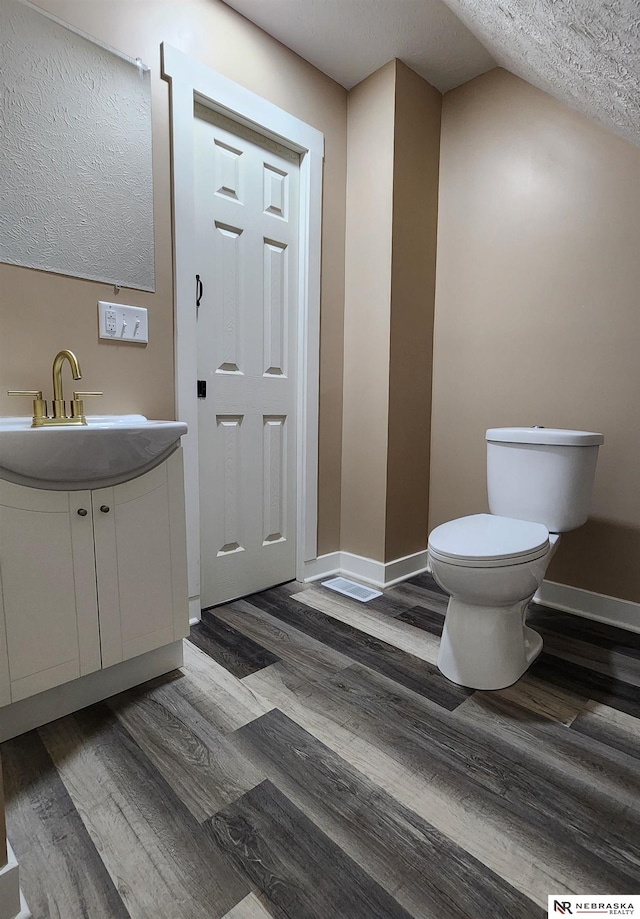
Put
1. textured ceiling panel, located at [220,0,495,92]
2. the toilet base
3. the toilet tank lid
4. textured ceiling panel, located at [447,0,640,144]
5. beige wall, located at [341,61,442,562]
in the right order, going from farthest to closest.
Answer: beige wall, located at [341,61,442,562] → textured ceiling panel, located at [220,0,495,92] → the toilet tank lid → the toilet base → textured ceiling panel, located at [447,0,640,144]

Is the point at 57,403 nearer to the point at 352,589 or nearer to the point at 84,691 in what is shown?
the point at 84,691

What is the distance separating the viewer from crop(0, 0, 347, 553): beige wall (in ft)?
4.45

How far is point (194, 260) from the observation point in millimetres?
1721

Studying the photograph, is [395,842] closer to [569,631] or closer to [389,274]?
[569,631]

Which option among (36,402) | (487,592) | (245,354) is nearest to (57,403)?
(36,402)

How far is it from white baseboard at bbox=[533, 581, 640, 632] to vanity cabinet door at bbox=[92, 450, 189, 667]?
1459 millimetres

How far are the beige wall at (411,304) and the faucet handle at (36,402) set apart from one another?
1346mm

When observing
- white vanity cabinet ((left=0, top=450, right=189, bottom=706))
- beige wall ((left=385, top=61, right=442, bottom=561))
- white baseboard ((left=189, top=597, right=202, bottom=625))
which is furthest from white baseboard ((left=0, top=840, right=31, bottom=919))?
beige wall ((left=385, top=61, right=442, bottom=561))

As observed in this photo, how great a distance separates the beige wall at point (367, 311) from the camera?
208 cm

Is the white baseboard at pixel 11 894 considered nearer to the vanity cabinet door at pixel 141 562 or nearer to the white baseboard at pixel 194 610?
the vanity cabinet door at pixel 141 562

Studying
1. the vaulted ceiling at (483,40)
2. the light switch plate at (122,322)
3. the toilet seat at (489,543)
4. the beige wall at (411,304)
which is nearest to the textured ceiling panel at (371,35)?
the vaulted ceiling at (483,40)

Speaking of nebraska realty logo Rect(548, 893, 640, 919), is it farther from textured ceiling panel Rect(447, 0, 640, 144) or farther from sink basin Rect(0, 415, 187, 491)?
textured ceiling panel Rect(447, 0, 640, 144)

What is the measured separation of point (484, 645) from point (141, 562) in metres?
1.01

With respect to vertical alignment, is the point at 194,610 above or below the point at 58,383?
below
